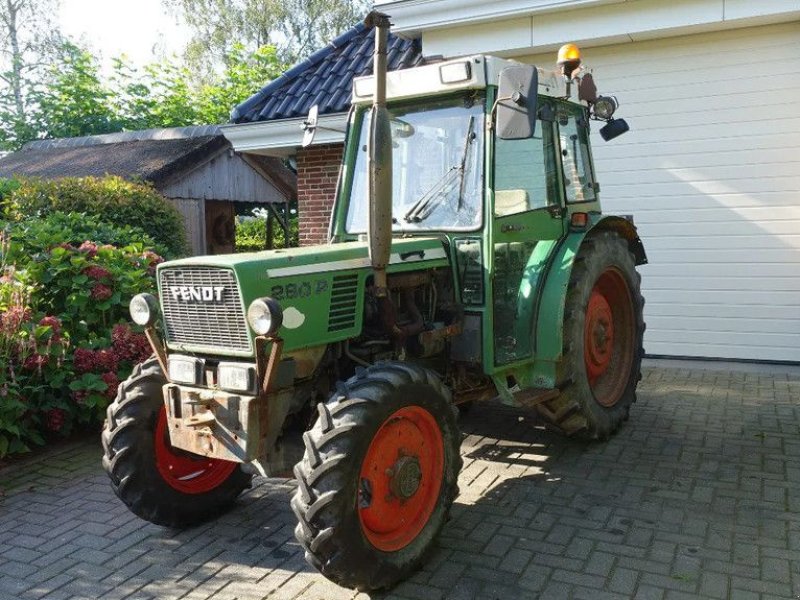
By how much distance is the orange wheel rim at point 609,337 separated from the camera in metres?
5.14

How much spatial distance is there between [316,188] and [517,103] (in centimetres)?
574

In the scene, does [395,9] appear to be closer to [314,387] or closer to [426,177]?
[426,177]

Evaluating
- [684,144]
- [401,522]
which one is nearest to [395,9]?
[684,144]

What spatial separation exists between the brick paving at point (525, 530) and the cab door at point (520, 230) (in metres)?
0.91

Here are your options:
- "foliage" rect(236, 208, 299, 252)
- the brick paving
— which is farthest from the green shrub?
"foliage" rect(236, 208, 299, 252)

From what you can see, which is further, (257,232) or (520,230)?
(257,232)

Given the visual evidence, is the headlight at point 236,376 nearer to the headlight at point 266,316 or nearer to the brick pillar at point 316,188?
the headlight at point 266,316

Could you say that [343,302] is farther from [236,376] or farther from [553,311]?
[553,311]

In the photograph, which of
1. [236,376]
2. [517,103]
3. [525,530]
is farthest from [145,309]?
[525,530]

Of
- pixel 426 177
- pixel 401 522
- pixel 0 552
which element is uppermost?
pixel 426 177

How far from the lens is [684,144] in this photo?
24.6 feet

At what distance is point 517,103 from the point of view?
A: 3627mm

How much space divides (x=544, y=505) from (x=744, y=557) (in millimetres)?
1057

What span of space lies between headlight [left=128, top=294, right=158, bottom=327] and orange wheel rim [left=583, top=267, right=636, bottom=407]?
110 inches
